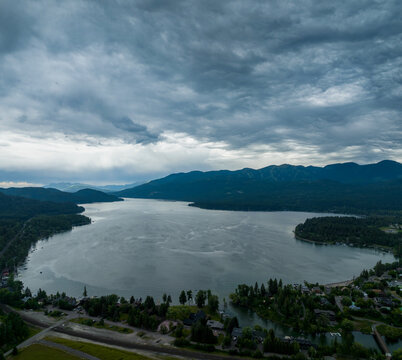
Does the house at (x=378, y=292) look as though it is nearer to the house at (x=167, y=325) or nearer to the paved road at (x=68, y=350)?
the house at (x=167, y=325)

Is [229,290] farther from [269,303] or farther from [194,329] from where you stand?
[194,329]

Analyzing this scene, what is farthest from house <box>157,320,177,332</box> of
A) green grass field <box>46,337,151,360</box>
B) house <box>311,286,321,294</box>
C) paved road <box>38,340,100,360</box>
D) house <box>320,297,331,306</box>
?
house <box>311,286,321,294</box>

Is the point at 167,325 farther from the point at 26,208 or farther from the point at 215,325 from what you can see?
the point at 26,208

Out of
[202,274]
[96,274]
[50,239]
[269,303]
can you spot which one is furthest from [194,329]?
[50,239]

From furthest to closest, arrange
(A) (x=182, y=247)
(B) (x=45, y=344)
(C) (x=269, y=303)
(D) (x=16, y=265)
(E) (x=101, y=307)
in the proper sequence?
(A) (x=182, y=247), (D) (x=16, y=265), (C) (x=269, y=303), (E) (x=101, y=307), (B) (x=45, y=344)

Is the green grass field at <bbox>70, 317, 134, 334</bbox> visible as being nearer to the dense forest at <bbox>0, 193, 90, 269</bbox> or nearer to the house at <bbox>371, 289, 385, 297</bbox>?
the dense forest at <bbox>0, 193, 90, 269</bbox>
